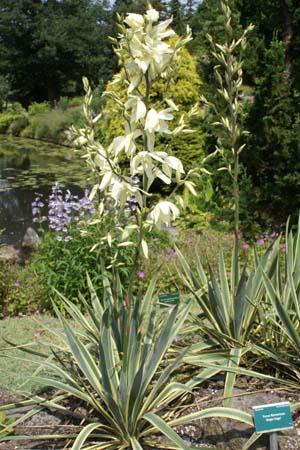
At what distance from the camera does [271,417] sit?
212 cm

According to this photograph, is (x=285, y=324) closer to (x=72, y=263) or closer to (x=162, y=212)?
(x=162, y=212)

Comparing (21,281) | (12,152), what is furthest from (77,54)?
(21,281)

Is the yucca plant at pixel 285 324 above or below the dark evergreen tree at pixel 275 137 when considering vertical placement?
below

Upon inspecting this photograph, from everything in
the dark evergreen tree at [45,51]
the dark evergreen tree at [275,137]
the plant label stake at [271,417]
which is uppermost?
the dark evergreen tree at [45,51]

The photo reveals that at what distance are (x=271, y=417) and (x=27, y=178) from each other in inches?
477

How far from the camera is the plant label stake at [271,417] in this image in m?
2.11

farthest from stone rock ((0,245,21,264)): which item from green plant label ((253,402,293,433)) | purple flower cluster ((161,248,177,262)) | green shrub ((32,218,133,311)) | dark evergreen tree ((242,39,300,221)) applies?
green plant label ((253,402,293,433))

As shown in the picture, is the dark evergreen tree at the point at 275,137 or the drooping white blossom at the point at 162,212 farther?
the dark evergreen tree at the point at 275,137

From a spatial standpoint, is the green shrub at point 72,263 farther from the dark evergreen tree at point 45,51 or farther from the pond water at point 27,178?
the dark evergreen tree at point 45,51

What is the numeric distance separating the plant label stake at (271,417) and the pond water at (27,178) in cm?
470

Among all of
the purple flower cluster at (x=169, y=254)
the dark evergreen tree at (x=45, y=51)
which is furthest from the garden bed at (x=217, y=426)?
the dark evergreen tree at (x=45, y=51)

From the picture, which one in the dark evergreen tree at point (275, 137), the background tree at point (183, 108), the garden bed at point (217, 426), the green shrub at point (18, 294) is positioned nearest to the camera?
the garden bed at point (217, 426)

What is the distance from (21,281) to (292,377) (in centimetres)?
309

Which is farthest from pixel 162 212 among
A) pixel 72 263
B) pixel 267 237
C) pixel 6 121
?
pixel 6 121
